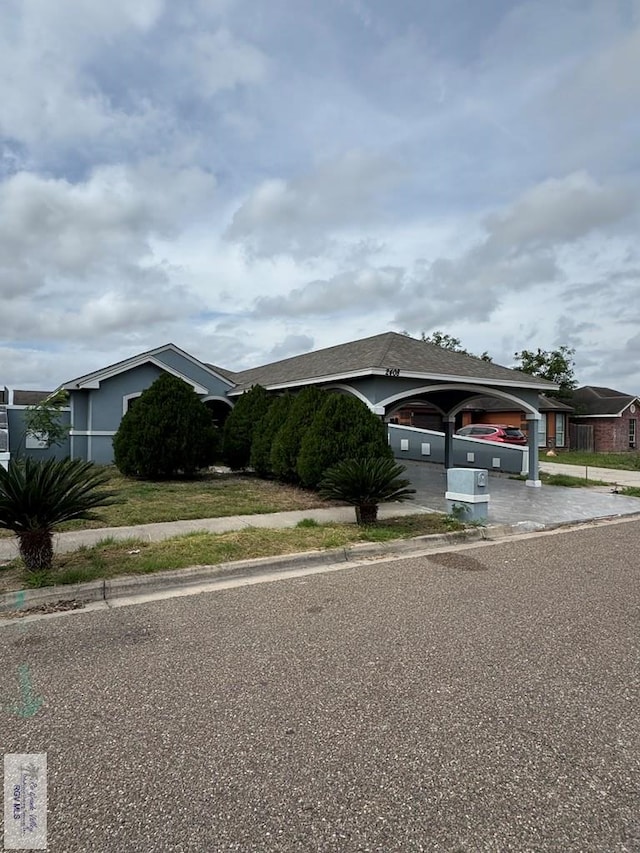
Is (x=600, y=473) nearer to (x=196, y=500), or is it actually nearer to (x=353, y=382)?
(x=353, y=382)

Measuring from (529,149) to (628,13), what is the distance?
3421 mm

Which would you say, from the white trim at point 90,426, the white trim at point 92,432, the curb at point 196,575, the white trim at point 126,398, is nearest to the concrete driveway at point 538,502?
the curb at point 196,575

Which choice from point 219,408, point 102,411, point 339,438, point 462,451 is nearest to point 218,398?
point 219,408

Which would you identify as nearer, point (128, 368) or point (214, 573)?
point (214, 573)

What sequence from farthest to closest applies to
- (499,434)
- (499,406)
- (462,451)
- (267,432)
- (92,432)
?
1. (499,406)
2. (499,434)
3. (462,451)
4. (92,432)
5. (267,432)

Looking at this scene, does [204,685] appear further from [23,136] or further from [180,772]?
[23,136]

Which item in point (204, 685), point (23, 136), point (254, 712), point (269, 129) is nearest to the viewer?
point (254, 712)

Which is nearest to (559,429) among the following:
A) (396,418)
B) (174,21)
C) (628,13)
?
(396,418)

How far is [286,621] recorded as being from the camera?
4375 millimetres

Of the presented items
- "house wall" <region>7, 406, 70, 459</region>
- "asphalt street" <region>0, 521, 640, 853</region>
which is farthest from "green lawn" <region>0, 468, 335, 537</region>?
"asphalt street" <region>0, 521, 640, 853</region>

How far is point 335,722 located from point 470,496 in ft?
20.2

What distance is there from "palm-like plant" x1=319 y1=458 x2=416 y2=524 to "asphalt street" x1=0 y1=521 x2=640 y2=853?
2944 millimetres

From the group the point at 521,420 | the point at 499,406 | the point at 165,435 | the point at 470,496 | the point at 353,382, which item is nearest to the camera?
the point at 470,496

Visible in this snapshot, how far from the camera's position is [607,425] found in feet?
104
